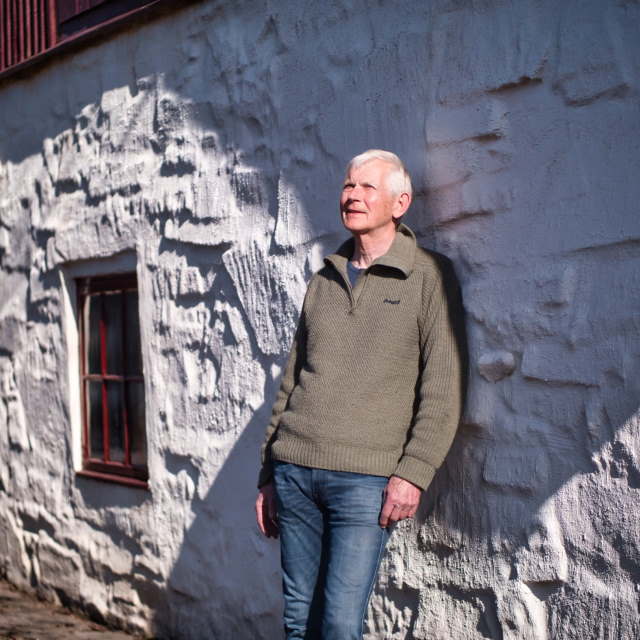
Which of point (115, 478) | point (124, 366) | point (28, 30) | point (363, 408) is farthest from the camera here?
point (28, 30)

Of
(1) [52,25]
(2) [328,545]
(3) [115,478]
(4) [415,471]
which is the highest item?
(1) [52,25]

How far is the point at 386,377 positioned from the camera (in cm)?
321

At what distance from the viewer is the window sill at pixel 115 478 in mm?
5141

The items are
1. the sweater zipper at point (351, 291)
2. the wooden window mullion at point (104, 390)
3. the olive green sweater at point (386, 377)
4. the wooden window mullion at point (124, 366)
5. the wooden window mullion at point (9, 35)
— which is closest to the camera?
the olive green sweater at point (386, 377)

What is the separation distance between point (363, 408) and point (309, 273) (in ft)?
3.11

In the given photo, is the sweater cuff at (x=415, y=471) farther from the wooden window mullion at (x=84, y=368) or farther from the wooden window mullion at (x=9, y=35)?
the wooden window mullion at (x=9, y=35)

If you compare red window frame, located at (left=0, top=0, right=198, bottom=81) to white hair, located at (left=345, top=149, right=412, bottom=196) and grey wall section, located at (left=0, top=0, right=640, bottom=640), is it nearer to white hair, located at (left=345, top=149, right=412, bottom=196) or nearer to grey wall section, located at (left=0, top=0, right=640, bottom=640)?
grey wall section, located at (left=0, top=0, right=640, bottom=640)

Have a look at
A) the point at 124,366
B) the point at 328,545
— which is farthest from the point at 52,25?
the point at 328,545

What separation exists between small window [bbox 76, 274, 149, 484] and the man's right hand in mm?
1680

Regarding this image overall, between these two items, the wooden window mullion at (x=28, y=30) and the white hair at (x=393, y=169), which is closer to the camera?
the white hair at (x=393, y=169)

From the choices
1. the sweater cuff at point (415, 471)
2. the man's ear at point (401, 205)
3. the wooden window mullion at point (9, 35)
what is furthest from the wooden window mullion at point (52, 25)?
the sweater cuff at point (415, 471)

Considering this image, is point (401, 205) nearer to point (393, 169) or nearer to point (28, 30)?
point (393, 169)

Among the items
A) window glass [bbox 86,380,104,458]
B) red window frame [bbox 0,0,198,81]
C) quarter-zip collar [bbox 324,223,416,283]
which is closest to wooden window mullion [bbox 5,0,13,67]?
red window frame [bbox 0,0,198,81]

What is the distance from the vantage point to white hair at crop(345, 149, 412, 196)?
11.0 ft
